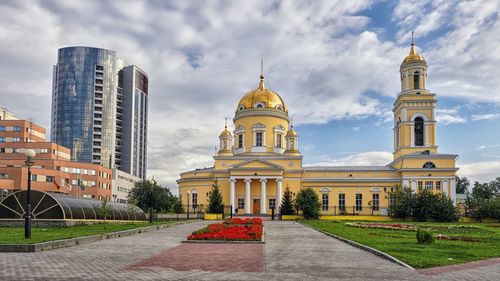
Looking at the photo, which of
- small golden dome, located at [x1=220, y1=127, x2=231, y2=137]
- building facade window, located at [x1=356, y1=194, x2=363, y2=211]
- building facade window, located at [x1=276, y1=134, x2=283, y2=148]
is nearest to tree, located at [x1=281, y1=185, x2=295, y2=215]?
building facade window, located at [x1=356, y1=194, x2=363, y2=211]

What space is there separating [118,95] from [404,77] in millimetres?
100165

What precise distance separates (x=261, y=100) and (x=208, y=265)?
56225 millimetres

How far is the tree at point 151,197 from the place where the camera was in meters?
52.7

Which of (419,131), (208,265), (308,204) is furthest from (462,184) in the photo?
(208,265)

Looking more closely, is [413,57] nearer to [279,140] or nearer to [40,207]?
[279,140]

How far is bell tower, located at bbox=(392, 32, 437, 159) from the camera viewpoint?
2438 inches

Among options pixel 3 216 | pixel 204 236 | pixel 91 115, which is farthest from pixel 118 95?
pixel 204 236

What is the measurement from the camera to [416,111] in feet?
204

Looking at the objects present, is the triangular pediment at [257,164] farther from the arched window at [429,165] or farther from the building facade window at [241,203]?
the arched window at [429,165]

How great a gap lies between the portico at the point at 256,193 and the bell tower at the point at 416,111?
16.2 m

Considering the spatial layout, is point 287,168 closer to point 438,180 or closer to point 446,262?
point 438,180

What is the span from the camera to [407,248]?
55.6 feet

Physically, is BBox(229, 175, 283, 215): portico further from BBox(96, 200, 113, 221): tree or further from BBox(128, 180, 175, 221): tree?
Result: BBox(96, 200, 113, 221): tree

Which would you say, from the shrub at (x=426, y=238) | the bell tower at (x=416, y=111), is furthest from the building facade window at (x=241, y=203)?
the shrub at (x=426, y=238)
